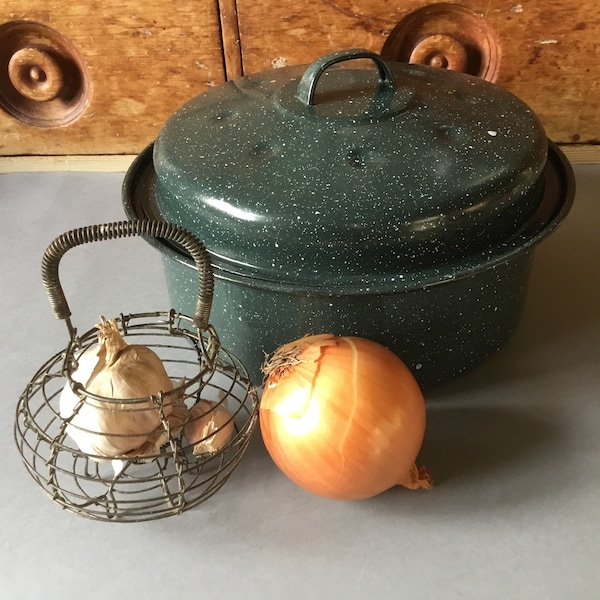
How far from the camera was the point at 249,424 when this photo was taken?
64 cm

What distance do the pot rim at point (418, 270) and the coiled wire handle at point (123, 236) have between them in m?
0.06

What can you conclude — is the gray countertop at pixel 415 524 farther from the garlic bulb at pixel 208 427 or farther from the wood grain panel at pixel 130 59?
the wood grain panel at pixel 130 59

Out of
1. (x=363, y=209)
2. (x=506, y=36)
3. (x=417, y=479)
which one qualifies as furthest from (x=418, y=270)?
(x=506, y=36)

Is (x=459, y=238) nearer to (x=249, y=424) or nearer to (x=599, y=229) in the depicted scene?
(x=249, y=424)

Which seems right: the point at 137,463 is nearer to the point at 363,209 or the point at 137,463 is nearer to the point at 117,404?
the point at 117,404

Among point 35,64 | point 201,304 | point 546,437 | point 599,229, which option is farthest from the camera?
point 35,64

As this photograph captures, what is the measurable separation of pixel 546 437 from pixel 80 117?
0.90 meters

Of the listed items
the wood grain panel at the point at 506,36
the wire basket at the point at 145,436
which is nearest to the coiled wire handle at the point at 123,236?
the wire basket at the point at 145,436

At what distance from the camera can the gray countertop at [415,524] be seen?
61 centimetres

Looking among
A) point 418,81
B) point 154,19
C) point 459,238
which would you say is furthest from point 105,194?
point 459,238

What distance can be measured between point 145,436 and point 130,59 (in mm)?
726

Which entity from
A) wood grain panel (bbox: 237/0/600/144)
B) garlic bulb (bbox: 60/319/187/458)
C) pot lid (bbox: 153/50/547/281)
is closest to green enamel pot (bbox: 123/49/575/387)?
pot lid (bbox: 153/50/547/281)

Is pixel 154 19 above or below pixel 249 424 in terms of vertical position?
above

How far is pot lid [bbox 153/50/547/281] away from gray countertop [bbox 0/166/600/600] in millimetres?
198
